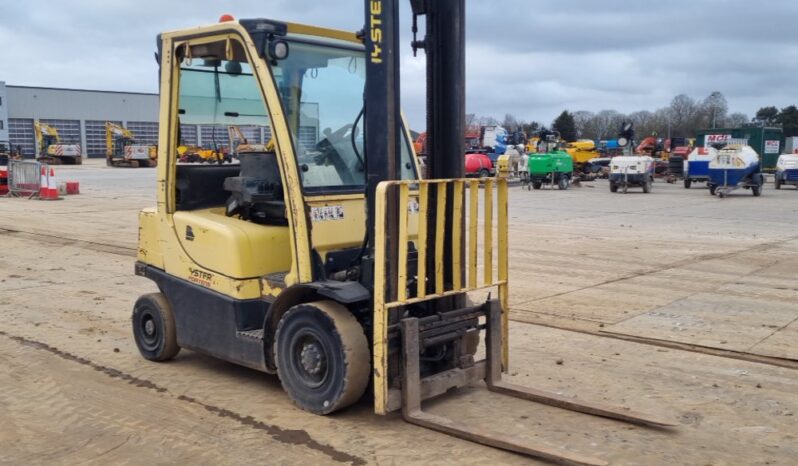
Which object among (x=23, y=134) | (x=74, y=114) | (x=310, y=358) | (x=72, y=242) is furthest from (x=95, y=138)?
(x=310, y=358)

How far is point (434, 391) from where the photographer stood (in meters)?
4.98

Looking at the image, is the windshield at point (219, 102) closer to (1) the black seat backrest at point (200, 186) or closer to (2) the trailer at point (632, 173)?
(1) the black seat backrest at point (200, 186)

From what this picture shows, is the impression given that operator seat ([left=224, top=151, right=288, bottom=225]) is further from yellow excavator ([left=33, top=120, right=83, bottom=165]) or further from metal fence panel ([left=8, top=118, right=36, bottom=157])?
metal fence panel ([left=8, top=118, right=36, bottom=157])

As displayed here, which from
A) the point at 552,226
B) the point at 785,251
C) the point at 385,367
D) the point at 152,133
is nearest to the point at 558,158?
the point at 552,226

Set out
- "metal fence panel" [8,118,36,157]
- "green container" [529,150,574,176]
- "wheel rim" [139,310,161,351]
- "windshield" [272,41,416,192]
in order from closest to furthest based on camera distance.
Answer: "windshield" [272,41,416,192] < "wheel rim" [139,310,161,351] < "green container" [529,150,574,176] < "metal fence panel" [8,118,36,157]

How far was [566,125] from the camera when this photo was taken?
239 ft

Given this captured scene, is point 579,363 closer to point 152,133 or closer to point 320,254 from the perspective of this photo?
point 320,254

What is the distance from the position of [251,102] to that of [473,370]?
2.80 metres

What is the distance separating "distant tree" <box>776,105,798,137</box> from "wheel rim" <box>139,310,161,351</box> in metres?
76.2

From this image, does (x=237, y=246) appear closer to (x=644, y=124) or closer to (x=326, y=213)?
(x=326, y=213)

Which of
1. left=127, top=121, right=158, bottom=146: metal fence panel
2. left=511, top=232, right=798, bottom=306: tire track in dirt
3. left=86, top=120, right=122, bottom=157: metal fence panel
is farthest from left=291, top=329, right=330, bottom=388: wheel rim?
left=86, top=120, right=122, bottom=157: metal fence panel

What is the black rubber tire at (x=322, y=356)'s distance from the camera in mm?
4672

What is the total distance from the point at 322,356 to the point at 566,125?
7079cm

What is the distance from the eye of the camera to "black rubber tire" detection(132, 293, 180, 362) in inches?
243
